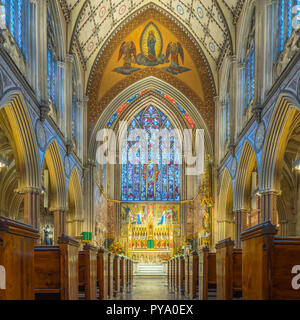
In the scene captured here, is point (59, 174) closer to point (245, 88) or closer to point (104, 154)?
point (245, 88)

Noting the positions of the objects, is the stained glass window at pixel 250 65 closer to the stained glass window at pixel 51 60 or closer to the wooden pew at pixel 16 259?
the stained glass window at pixel 51 60

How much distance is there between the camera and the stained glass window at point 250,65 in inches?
625

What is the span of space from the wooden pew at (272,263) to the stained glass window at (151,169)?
25342mm

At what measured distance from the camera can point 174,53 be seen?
2358 centimetres

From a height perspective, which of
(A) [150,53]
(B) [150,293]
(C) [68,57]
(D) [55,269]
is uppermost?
(A) [150,53]

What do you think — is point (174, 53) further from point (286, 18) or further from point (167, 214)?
point (286, 18)

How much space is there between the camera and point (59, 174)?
636 inches

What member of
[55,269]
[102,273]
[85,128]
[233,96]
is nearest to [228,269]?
[55,269]

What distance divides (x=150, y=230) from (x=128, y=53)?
1190 centimetres

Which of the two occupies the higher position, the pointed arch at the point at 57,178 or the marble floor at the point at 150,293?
the pointed arch at the point at 57,178

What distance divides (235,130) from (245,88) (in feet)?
6.13

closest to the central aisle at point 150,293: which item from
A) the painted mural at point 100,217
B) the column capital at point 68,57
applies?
the painted mural at point 100,217

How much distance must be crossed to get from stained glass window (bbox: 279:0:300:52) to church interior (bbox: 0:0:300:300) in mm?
53
